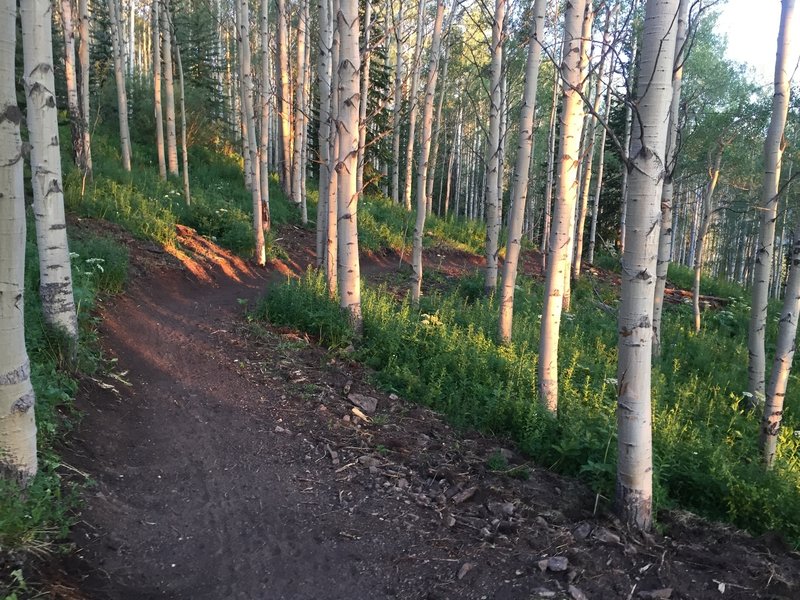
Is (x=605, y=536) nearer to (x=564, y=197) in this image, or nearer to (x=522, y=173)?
(x=564, y=197)

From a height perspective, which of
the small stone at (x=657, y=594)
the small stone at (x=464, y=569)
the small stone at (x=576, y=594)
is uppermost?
the small stone at (x=657, y=594)

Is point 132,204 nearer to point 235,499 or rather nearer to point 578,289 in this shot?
point 235,499

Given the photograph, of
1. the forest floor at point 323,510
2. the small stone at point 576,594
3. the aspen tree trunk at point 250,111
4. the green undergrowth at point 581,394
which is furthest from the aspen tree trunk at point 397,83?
the small stone at point 576,594

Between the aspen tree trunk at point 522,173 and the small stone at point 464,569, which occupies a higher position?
the aspen tree trunk at point 522,173

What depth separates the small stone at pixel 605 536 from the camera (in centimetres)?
362

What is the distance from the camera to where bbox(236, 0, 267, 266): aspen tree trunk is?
37.3ft

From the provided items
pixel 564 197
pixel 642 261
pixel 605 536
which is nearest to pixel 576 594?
pixel 605 536

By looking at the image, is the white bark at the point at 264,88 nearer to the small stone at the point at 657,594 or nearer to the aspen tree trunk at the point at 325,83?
the aspen tree trunk at the point at 325,83

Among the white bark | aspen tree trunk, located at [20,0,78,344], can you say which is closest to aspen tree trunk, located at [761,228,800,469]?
aspen tree trunk, located at [20,0,78,344]

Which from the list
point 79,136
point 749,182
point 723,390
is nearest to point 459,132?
point 749,182

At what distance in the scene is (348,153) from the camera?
7.69 meters

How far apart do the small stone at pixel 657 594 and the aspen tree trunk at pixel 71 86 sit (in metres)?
14.1

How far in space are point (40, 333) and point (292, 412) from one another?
8.34 feet

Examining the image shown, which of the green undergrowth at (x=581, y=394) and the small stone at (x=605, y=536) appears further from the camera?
the green undergrowth at (x=581, y=394)
